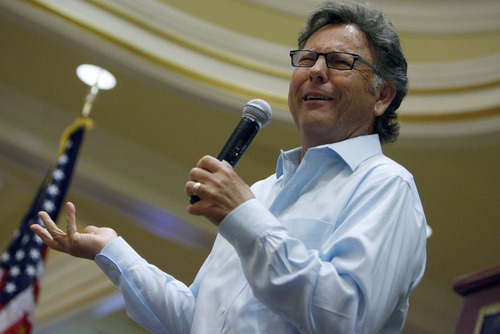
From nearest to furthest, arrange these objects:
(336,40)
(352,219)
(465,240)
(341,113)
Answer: (352,219)
(341,113)
(336,40)
(465,240)

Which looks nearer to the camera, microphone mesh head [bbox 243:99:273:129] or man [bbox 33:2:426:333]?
man [bbox 33:2:426:333]

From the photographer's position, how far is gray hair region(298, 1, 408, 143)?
1.74 m

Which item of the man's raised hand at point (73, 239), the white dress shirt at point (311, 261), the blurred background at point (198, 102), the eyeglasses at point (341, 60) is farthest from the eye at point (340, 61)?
the blurred background at point (198, 102)

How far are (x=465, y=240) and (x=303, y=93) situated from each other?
5.24 meters

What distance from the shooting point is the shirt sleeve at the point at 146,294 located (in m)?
1.59

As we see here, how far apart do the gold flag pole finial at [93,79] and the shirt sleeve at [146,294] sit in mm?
4231

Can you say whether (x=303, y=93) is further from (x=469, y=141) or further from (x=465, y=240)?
(x=465, y=240)

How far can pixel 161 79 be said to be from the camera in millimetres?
5566

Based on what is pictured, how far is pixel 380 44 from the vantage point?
174 centimetres

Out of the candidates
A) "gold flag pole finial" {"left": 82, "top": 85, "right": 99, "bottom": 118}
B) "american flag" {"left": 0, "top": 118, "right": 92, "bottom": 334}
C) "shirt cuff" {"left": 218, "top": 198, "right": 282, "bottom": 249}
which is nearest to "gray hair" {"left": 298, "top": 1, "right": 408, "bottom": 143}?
"shirt cuff" {"left": 218, "top": 198, "right": 282, "bottom": 249}

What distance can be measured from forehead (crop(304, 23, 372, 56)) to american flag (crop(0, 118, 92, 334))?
3.69m

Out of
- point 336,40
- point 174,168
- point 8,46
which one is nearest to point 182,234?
point 174,168

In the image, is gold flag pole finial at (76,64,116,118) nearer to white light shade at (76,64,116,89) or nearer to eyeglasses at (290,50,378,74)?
white light shade at (76,64,116,89)

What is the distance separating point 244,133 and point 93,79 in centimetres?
446
